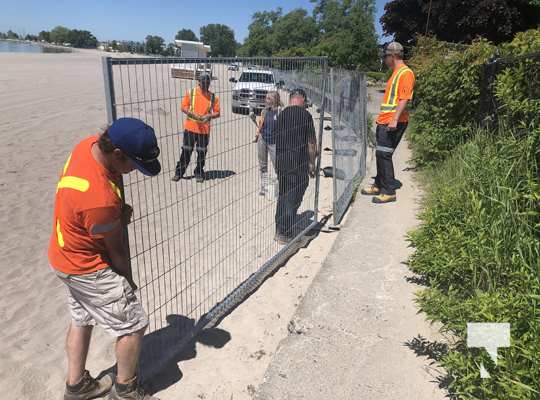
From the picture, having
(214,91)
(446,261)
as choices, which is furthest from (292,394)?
(214,91)

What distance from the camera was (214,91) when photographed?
11.6 feet

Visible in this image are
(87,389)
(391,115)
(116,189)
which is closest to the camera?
(116,189)

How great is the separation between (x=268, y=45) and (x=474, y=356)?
343ft

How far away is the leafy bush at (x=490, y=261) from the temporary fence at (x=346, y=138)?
4.41 ft

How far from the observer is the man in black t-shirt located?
183 inches

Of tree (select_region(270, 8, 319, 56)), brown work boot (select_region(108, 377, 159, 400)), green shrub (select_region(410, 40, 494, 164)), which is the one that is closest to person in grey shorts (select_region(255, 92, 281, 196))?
brown work boot (select_region(108, 377, 159, 400))

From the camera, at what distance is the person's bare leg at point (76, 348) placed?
8.57ft

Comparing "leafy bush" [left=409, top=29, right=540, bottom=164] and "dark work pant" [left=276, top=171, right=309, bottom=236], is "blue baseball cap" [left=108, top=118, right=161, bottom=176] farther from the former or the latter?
"leafy bush" [left=409, top=29, right=540, bottom=164]

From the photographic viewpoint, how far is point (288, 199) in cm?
505

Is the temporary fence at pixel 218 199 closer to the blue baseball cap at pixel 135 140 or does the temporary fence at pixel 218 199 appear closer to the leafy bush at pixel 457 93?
the blue baseball cap at pixel 135 140

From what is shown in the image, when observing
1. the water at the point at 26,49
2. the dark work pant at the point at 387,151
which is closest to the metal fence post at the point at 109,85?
the dark work pant at the point at 387,151

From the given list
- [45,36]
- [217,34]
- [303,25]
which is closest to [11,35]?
[45,36]

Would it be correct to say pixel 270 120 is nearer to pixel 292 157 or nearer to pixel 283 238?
pixel 292 157

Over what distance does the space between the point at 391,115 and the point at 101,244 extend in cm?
479
